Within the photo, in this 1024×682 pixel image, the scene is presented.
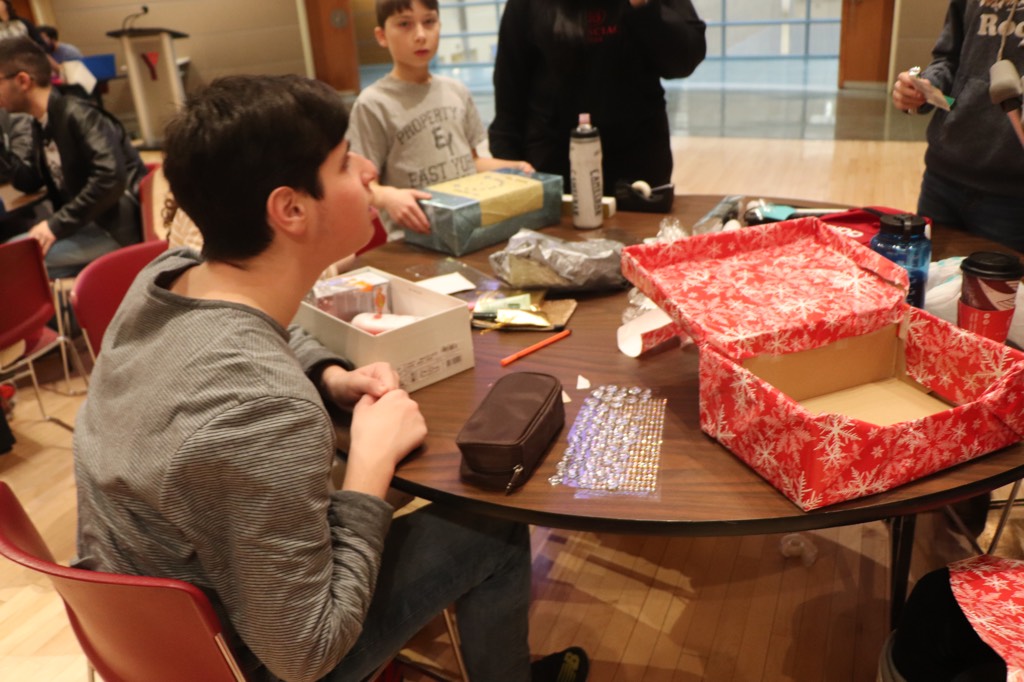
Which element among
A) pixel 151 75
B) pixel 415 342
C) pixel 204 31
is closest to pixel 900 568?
pixel 415 342

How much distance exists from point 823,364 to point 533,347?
49cm

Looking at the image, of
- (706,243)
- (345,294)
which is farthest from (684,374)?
(345,294)

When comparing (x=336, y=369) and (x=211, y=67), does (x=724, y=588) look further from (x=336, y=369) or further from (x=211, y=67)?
(x=211, y=67)

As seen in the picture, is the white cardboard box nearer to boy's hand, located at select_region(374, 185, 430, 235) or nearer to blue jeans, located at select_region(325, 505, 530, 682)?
blue jeans, located at select_region(325, 505, 530, 682)

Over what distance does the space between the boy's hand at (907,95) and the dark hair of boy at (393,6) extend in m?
1.23

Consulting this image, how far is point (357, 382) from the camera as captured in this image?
4.20 ft

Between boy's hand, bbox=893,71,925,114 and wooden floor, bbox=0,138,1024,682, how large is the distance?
1048mm

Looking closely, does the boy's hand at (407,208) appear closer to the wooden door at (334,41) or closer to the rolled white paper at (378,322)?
the rolled white paper at (378,322)

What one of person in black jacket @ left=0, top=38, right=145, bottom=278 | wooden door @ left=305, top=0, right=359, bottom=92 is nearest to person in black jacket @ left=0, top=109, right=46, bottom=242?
person in black jacket @ left=0, top=38, right=145, bottom=278

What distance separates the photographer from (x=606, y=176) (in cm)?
251

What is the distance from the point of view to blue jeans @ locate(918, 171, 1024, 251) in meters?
1.83

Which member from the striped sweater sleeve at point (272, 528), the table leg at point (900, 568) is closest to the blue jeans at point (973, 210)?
the table leg at point (900, 568)

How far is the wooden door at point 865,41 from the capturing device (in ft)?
21.0

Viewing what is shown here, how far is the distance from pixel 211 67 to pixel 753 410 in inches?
375
